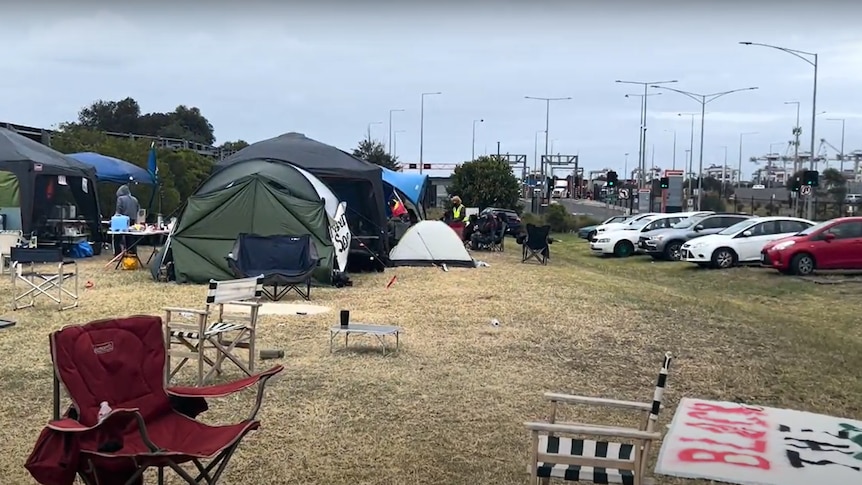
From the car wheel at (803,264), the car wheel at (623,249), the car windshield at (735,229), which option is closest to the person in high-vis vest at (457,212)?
the car wheel at (623,249)

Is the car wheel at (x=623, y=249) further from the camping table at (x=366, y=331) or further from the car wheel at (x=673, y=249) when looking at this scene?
the camping table at (x=366, y=331)

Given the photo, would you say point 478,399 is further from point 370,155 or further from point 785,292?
point 370,155

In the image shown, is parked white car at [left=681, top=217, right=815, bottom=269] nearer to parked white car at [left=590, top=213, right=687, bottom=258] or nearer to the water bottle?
parked white car at [left=590, top=213, right=687, bottom=258]

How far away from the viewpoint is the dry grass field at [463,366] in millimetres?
5629

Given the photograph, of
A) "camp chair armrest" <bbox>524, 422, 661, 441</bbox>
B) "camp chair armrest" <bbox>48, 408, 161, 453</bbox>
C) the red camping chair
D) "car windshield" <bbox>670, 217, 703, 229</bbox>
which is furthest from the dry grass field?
"car windshield" <bbox>670, 217, 703, 229</bbox>

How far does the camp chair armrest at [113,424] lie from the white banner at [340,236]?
10246mm

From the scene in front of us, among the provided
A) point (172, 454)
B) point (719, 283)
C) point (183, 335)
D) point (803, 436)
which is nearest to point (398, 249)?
point (719, 283)

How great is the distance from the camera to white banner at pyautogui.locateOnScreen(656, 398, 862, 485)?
5488 millimetres

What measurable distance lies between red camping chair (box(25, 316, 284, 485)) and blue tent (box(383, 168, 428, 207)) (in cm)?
2197

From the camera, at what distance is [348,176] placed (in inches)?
708

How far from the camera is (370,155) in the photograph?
56.5 metres

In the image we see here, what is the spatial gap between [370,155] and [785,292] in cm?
4197

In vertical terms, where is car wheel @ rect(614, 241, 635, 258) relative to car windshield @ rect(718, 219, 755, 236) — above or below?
below

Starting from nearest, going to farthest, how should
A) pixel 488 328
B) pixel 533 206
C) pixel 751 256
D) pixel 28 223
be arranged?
pixel 488 328
pixel 28 223
pixel 751 256
pixel 533 206
